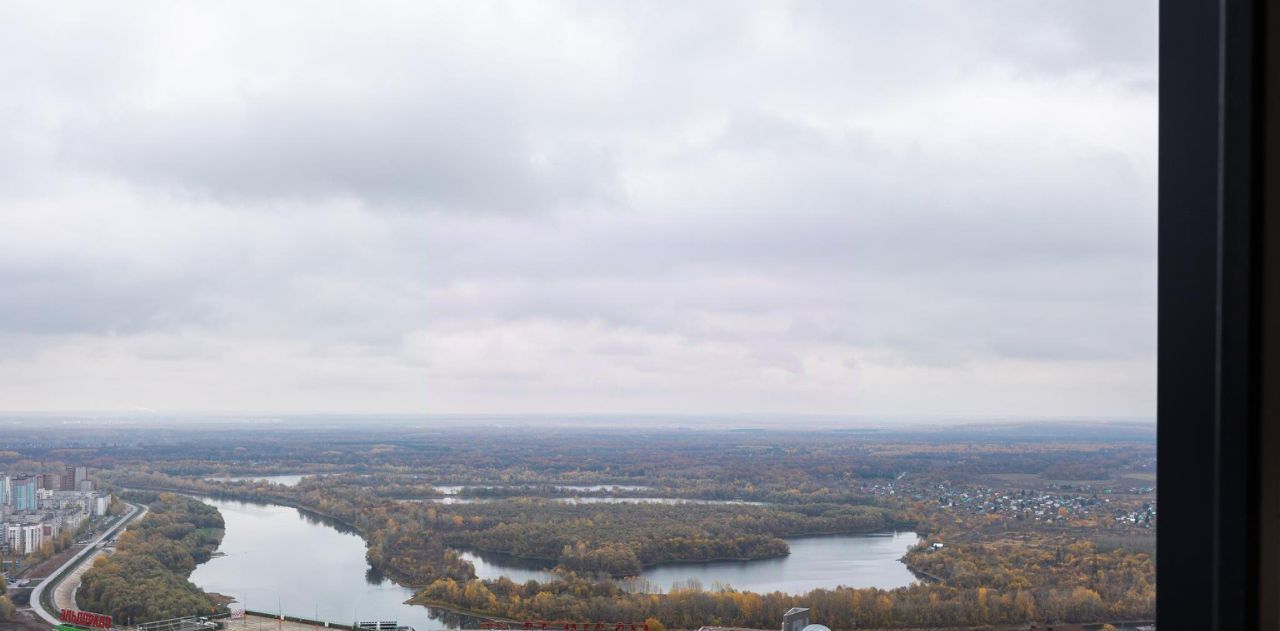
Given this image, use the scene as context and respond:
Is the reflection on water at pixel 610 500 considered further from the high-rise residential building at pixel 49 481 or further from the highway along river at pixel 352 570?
the high-rise residential building at pixel 49 481

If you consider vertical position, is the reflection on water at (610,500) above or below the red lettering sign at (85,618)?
above

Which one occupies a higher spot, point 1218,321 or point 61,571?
point 1218,321

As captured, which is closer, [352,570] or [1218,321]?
[1218,321]

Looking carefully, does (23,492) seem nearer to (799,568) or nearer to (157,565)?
(157,565)

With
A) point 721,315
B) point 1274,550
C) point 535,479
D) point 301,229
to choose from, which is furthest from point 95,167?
point 1274,550

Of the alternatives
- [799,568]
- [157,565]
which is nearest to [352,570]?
[157,565]

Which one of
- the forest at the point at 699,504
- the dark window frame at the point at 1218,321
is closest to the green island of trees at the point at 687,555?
the forest at the point at 699,504
